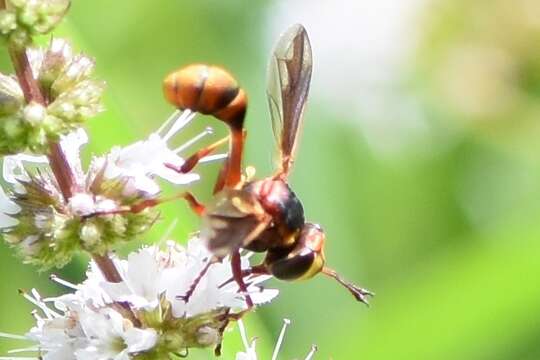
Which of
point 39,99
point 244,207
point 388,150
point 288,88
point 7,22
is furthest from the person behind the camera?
point 388,150

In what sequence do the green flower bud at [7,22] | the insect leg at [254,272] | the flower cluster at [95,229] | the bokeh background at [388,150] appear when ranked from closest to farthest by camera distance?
the green flower bud at [7,22], the flower cluster at [95,229], the insect leg at [254,272], the bokeh background at [388,150]

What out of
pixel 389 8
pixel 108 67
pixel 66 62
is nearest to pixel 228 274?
pixel 66 62

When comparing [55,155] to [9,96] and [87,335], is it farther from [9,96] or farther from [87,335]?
[87,335]

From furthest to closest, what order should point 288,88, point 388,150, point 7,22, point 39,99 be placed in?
point 388,150, point 288,88, point 39,99, point 7,22

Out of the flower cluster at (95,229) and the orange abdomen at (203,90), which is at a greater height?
the orange abdomen at (203,90)

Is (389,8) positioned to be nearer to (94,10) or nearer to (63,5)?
(94,10)

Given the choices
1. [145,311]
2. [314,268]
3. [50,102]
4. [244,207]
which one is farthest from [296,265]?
[50,102]

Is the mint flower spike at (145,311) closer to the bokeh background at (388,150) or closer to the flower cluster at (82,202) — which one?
the flower cluster at (82,202)

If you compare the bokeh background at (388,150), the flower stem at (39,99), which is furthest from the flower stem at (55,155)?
the bokeh background at (388,150)
